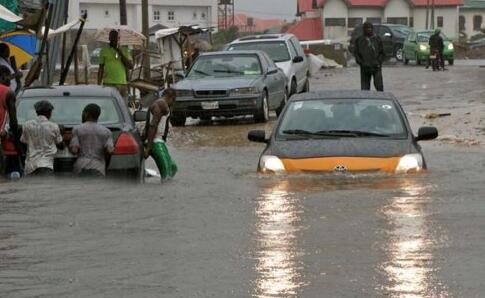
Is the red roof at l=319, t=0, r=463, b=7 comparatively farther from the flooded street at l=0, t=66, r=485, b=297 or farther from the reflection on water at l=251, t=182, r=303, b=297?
the reflection on water at l=251, t=182, r=303, b=297

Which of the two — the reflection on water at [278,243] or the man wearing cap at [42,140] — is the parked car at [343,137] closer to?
the reflection on water at [278,243]

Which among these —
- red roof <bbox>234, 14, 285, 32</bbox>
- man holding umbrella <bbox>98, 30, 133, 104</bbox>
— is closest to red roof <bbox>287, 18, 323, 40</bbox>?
red roof <bbox>234, 14, 285, 32</bbox>

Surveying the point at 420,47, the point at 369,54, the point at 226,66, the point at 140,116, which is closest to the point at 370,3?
the point at 420,47

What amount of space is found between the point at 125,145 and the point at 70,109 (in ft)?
3.47

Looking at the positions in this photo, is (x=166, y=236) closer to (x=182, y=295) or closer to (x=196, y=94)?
(x=182, y=295)

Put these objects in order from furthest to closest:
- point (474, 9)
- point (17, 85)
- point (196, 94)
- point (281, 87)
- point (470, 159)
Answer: point (474, 9) → point (281, 87) → point (196, 94) → point (17, 85) → point (470, 159)

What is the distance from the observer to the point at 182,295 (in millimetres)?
8641

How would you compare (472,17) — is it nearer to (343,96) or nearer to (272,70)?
(272,70)

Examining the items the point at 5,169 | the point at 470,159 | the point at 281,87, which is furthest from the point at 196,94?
the point at 5,169

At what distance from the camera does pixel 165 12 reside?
122750 millimetres

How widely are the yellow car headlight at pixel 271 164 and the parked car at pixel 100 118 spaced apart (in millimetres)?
1351

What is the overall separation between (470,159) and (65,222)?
27.9ft

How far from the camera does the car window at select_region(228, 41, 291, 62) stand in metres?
32.1

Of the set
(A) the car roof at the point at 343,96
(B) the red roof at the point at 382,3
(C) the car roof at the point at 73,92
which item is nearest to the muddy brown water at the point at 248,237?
(A) the car roof at the point at 343,96
